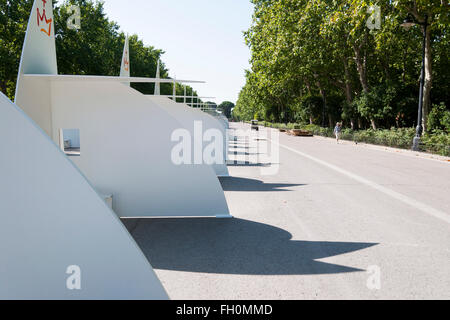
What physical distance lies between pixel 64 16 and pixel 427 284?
35535mm

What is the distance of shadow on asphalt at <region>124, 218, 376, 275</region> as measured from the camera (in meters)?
4.45

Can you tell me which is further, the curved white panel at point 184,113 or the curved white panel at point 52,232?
the curved white panel at point 184,113

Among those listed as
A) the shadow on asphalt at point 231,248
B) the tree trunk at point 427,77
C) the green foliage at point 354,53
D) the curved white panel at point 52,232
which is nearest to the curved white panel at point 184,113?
the shadow on asphalt at point 231,248

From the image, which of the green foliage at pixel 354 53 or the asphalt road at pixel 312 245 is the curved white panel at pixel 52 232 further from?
the green foliage at pixel 354 53

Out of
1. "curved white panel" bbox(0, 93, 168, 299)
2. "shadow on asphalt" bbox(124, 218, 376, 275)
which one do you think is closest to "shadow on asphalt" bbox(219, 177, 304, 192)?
"shadow on asphalt" bbox(124, 218, 376, 275)

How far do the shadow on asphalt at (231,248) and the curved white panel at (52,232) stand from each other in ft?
4.15

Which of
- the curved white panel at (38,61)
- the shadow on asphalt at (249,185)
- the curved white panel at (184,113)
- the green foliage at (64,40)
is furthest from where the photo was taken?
the green foliage at (64,40)

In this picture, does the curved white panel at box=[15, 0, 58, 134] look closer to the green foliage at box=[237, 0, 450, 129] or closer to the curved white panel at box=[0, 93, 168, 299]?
the curved white panel at box=[0, 93, 168, 299]

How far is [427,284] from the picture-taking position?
3.97m

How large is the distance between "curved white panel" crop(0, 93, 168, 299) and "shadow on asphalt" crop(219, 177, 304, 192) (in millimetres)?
6418

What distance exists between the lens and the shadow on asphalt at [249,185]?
9625mm

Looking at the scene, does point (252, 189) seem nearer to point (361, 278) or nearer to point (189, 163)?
point (189, 163)
